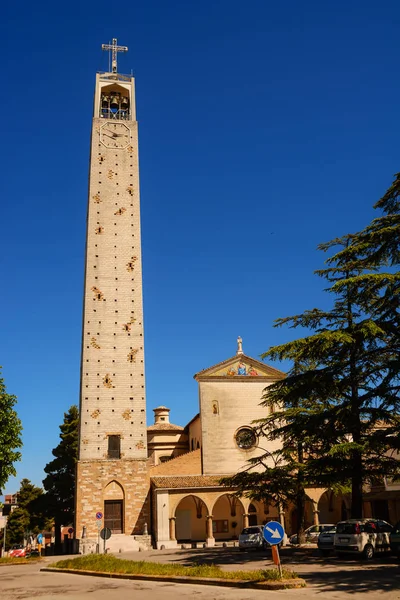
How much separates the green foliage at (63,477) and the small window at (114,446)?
7.74 meters

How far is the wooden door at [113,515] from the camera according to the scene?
1425 inches

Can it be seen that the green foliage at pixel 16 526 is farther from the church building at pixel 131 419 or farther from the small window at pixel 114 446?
the small window at pixel 114 446

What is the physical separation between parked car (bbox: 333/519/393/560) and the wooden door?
19535 mm

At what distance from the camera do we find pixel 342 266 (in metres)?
23.7

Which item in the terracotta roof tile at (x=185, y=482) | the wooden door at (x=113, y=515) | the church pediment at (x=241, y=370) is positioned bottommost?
the wooden door at (x=113, y=515)

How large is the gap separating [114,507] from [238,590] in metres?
25.4

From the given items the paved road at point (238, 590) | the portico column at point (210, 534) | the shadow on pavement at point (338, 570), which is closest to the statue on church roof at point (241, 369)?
the portico column at point (210, 534)

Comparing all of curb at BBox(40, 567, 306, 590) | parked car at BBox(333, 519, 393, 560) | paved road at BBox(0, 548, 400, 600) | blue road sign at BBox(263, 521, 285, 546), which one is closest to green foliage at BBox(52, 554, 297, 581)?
curb at BBox(40, 567, 306, 590)

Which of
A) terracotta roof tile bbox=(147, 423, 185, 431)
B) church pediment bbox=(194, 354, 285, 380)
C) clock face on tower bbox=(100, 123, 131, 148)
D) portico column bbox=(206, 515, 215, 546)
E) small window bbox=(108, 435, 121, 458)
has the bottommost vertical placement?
portico column bbox=(206, 515, 215, 546)

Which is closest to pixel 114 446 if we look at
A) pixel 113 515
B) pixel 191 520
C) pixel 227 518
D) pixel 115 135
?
pixel 113 515

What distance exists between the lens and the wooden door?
36.2m

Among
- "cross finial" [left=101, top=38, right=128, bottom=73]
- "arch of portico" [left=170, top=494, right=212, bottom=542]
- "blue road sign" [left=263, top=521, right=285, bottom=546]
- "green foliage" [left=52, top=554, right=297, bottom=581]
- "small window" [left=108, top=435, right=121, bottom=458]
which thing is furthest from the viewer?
"cross finial" [left=101, top=38, right=128, bottom=73]

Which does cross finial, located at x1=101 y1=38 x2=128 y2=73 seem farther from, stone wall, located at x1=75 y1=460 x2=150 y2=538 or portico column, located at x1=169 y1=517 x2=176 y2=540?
portico column, located at x1=169 y1=517 x2=176 y2=540

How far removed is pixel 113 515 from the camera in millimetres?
36469
